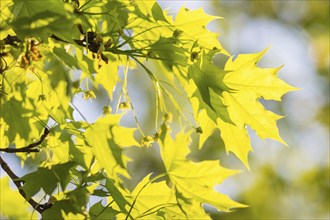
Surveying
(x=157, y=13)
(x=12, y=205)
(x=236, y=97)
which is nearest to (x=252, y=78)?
(x=236, y=97)

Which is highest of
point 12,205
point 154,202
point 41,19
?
point 41,19

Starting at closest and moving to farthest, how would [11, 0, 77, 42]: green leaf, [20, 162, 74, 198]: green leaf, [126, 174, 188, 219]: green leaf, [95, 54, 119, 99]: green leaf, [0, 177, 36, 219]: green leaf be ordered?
[11, 0, 77, 42]: green leaf → [20, 162, 74, 198]: green leaf → [126, 174, 188, 219]: green leaf → [95, 54, 119, 99]: green leaf → [0, 177, 36, 219]: green leaf

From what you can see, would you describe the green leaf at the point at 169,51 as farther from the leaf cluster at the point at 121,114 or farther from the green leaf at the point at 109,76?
the green leaf at the point at 109,76

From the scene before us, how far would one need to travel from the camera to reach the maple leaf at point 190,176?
106 cm

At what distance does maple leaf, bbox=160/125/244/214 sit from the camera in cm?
106

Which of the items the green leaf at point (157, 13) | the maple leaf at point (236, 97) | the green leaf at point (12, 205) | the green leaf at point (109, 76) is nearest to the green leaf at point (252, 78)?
the maple leaf at point (236, 97)

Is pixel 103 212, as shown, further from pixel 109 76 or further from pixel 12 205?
pixel 12 205

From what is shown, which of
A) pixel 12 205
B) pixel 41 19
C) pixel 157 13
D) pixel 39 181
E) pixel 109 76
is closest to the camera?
pixel 41 19

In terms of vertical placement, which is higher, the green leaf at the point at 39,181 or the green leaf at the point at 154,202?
the green leaf at the point at 39,181

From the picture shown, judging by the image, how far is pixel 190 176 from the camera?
1065 mm

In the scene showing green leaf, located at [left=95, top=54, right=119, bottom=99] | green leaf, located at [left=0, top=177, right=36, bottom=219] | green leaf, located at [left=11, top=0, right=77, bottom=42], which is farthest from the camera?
green leaf, located at [left=0, top=177, right=36, bottom=219]

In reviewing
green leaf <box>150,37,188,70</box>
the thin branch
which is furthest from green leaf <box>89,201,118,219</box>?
green leaf <box>150,37,188,70</box>

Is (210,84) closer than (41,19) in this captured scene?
No

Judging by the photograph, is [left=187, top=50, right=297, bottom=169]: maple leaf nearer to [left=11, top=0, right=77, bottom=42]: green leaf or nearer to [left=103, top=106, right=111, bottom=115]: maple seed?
[left=103, top=106, right=111, bottom=115]: maple seed
